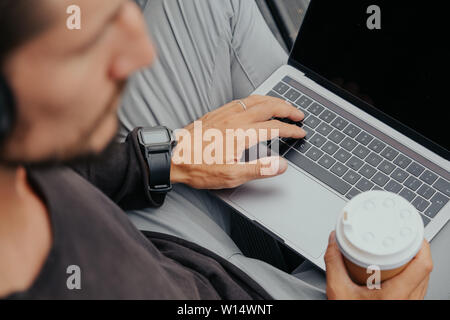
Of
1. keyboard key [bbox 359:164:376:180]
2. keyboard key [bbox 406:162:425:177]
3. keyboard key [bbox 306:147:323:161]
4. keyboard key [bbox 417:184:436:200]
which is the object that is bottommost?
keyboard key [bbox 417:184:436:200]

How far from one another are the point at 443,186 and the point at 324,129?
0.22 meters

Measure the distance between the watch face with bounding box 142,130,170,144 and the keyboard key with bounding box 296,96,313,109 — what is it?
27cm

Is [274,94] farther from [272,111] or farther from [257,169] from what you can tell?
[257,169]

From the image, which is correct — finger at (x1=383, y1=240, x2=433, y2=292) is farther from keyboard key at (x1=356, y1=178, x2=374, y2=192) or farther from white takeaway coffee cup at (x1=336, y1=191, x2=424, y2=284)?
keyboard key at (x1=356, y1=178, x2=374, y2=192)

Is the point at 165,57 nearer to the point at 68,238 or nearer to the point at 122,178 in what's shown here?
the point at 122,178

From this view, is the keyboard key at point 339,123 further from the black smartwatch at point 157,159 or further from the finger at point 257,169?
the black smartwatch at point 157,159

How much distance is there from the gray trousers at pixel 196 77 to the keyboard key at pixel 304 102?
10 centimetres

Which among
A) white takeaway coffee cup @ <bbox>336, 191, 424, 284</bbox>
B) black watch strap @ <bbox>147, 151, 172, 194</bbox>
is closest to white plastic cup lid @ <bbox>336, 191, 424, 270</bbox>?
white takeaway coffee cup @ <bbox>336, 191, 424, 284</bbox>

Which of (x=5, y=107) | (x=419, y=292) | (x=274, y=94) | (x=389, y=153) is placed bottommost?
(x=419, y=292)

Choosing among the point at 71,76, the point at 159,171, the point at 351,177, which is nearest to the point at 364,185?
the point at 351,177

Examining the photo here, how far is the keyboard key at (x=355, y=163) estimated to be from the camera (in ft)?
2.66

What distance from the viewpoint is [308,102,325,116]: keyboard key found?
0.87m

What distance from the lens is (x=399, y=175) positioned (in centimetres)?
79

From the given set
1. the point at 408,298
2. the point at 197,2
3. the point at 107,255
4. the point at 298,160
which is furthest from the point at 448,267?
the point at 197,2
